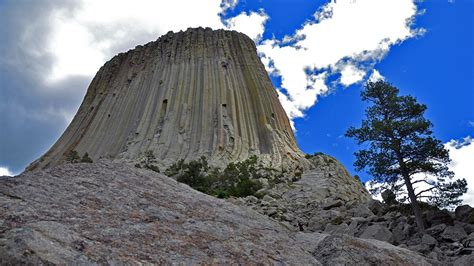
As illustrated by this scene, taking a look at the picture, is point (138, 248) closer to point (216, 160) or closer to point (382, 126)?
point (382, 126)

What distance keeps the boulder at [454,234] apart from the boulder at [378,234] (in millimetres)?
1602

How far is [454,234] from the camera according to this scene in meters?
12.0

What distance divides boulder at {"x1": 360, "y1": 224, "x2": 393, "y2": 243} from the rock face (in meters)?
24.2

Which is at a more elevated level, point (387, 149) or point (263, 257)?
point (387, 149)

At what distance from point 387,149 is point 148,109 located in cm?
3325

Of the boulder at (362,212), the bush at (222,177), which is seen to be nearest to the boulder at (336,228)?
the boulder at (362,212)

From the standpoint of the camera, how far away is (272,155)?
3959 centimetres

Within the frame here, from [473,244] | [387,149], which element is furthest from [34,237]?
[387,149]

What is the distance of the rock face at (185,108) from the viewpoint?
40.4 m

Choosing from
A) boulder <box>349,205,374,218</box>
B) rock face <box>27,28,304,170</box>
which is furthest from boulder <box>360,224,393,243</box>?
rock face <box>27,28,304,170</box>

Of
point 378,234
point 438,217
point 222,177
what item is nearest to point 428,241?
point 378,234

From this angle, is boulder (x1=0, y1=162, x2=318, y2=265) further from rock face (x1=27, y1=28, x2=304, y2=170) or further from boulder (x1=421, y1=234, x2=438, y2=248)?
rock face (x1=27, y1=28, x2=304, y2=170)

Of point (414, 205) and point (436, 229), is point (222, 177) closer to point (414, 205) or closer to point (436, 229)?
point (414, 205)

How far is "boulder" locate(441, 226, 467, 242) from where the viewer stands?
38.5 ft
